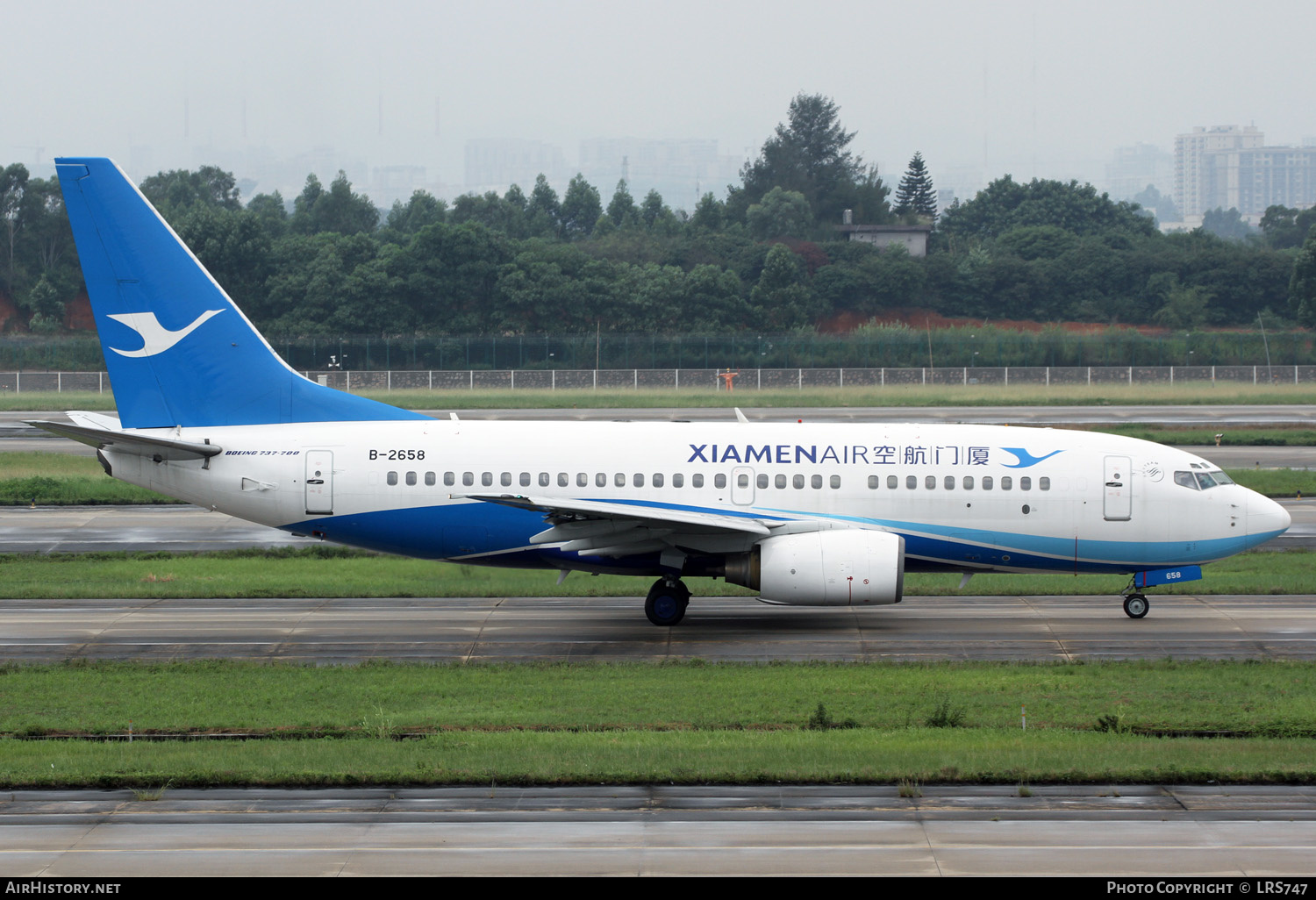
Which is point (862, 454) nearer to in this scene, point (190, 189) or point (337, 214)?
point (337, 214)

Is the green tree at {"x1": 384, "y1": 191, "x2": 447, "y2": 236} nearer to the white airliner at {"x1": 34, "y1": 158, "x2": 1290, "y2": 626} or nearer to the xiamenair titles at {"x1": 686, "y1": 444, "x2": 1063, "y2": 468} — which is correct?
the white airliner at {"x1": 34, "y1": 158, "x2": 1290, "y2": 626}

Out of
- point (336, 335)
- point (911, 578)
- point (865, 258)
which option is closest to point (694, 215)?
point (865, 258)

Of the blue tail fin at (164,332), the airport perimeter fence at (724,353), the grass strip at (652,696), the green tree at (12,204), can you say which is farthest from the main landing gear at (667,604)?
the green tree at (12,204)

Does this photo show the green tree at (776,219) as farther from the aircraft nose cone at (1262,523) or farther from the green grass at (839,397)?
the aircraft nose cone at (1262,523)

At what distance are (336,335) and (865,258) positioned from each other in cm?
5263

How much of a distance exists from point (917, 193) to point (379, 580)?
517 ft

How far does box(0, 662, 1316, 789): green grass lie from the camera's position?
17.5 metres

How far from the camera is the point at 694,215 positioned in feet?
497

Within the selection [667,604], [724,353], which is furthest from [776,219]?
[667,604]

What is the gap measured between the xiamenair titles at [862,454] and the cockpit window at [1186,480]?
2.65 metres

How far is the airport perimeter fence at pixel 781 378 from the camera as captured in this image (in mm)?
91000

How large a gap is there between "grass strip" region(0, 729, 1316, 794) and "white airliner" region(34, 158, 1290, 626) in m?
8.78

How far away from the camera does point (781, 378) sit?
9256 cm
